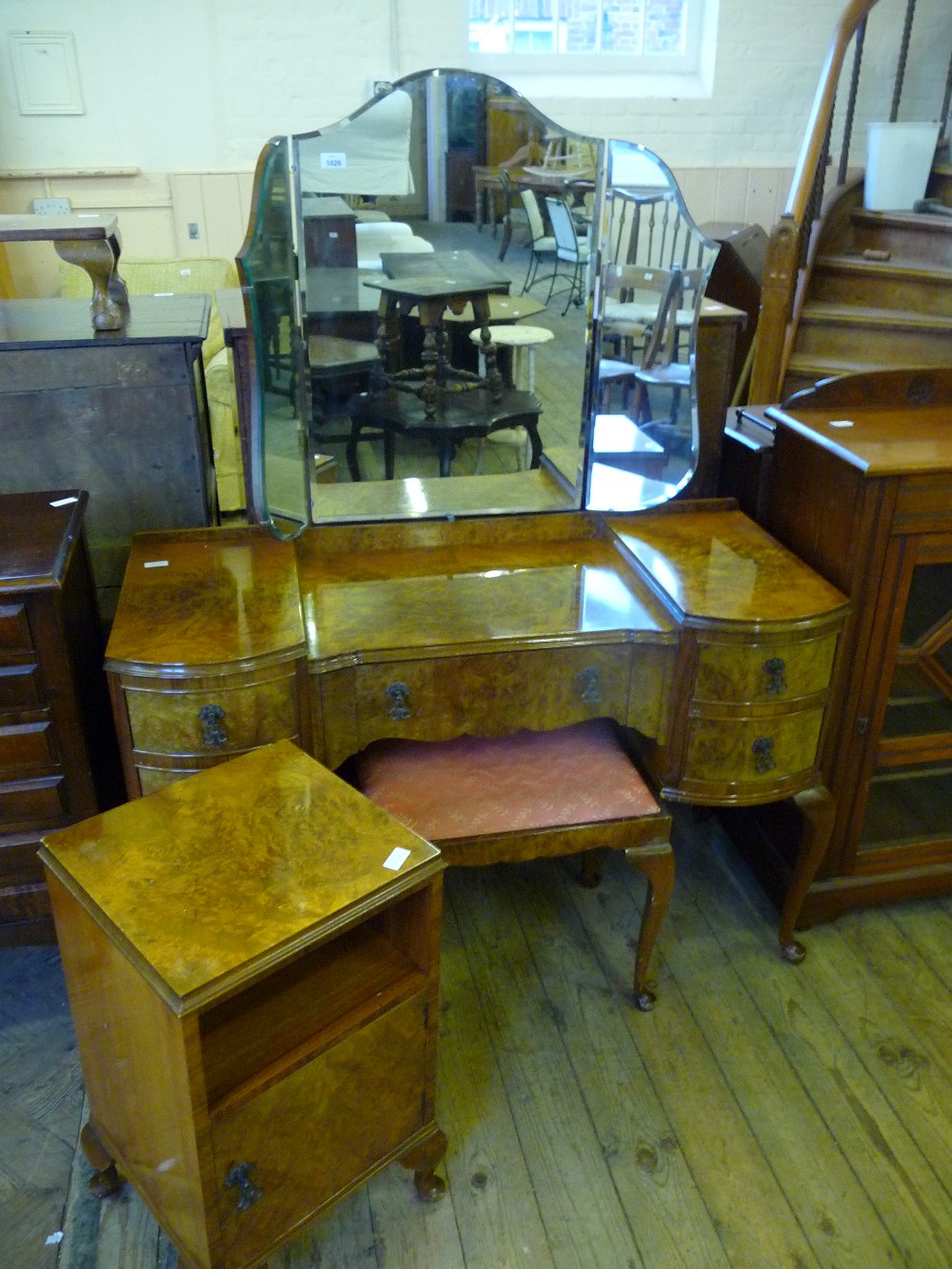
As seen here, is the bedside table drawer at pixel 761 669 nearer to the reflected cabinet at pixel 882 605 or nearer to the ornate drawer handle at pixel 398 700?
the reflected cabinet at pixel 882 605

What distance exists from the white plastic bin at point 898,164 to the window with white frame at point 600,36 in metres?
1.23

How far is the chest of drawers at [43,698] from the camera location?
1.64m

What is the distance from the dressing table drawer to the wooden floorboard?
25.7 inches

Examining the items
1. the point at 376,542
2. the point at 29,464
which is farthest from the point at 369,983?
the point at 29,464

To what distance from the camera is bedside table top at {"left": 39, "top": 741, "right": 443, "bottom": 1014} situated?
118 cm

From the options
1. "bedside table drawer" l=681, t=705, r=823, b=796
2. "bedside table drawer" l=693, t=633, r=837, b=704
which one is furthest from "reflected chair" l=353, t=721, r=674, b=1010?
"bedside table drawer" l=693, t=633, r=837, b=704

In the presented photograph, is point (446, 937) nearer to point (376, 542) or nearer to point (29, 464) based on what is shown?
point (376, 542)

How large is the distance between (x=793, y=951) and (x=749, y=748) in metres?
0.51

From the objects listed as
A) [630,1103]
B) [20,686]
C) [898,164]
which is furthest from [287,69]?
[630,1103]

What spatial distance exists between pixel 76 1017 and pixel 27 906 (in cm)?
52

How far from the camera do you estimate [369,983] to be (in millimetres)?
1413

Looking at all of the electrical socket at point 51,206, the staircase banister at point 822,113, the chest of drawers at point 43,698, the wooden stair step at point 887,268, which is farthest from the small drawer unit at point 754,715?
the electrical socket at point 51,206

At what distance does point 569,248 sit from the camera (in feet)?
6.28

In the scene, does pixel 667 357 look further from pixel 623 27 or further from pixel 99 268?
pixel 623 27
